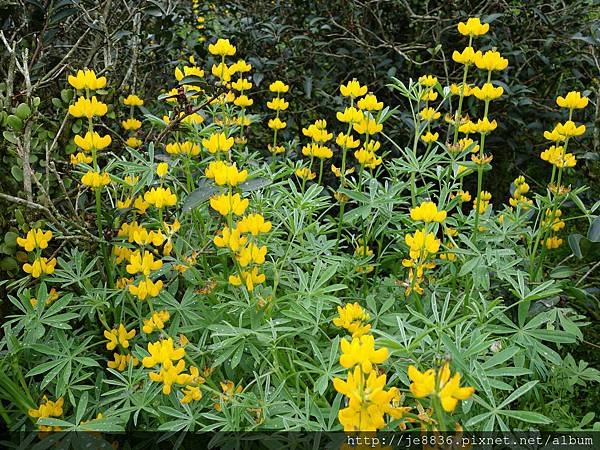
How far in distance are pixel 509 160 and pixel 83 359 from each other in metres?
2.42

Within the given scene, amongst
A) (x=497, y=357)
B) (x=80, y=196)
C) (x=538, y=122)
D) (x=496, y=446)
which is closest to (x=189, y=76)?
(x=80, y=196)

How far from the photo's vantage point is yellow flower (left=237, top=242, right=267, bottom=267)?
54.2 inches

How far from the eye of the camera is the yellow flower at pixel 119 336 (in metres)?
1.49

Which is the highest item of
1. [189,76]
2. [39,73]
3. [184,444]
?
[189,76]

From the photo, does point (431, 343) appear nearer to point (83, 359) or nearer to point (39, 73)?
point (83, 359)

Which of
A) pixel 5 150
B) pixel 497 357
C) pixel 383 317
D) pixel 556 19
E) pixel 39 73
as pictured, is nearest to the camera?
pixel 497 357

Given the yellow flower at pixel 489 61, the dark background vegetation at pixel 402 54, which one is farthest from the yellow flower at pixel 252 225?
the dark background vegetation at pixel 402 54

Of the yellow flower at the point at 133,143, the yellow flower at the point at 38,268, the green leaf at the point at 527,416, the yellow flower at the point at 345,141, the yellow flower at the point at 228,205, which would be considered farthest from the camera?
the yellow flower at the point at 133,143

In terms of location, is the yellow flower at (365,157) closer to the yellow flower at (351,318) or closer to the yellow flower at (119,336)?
the yellow flower at (351,318)

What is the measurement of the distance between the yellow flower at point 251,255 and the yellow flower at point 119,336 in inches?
14.4

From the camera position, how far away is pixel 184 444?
60.4 inches

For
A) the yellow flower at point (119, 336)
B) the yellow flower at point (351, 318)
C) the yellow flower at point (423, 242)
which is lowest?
the yellow flower at point (119, 336)

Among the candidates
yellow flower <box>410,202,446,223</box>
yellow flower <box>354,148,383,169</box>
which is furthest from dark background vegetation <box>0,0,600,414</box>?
yellow flower <box>410,202,446,223</box>

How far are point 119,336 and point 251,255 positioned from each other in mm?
398
